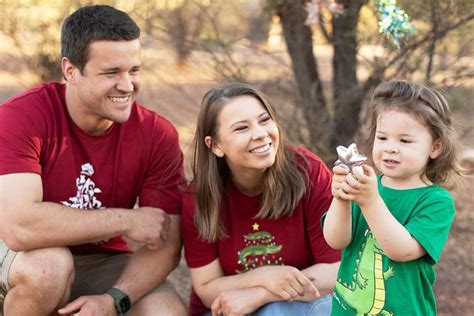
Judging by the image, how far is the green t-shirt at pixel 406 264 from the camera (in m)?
2.66

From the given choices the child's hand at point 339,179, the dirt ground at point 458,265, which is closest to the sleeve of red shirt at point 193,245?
the child's hand at point 339,179

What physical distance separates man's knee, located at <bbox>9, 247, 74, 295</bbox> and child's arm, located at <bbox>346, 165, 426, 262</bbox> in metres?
1.43

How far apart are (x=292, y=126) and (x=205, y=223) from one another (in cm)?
176

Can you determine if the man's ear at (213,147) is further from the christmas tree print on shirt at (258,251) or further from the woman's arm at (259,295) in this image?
the woman's arm at (259,295)

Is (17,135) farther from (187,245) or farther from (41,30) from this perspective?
(41,30)

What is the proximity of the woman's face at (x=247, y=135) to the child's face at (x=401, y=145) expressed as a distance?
26.7 inches

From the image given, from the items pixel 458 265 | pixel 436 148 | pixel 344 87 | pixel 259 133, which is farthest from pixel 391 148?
pixel 458 265

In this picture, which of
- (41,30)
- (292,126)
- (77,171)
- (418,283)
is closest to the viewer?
(418,283)

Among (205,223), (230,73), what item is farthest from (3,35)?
(205,223)

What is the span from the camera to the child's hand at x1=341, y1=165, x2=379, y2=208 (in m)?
2.52

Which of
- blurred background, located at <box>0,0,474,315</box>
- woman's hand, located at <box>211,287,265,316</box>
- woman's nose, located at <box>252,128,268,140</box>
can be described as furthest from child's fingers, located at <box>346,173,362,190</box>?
blurred background, located at <box>0,0,474,315</box>

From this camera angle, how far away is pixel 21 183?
136 inches

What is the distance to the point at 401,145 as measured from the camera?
2660mm

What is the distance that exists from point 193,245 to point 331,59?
220cm
